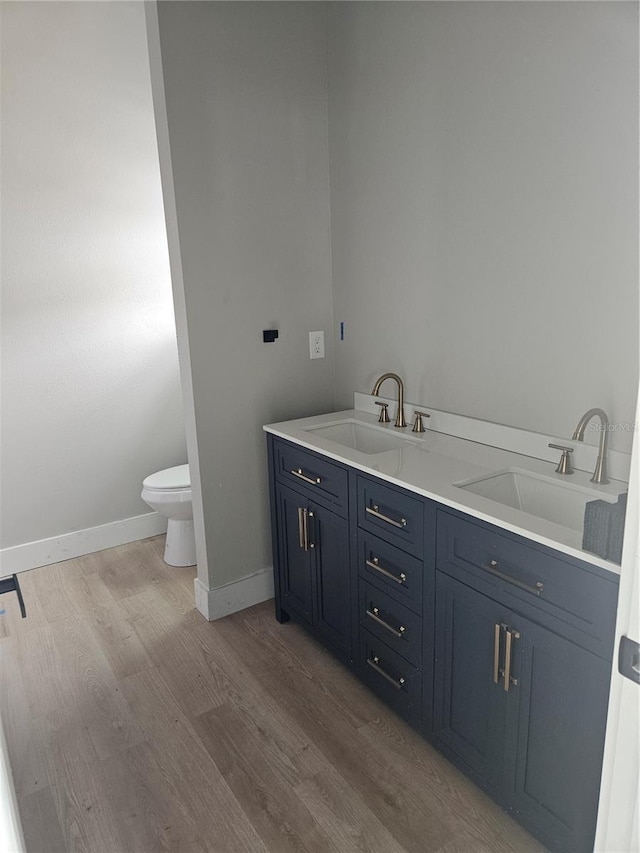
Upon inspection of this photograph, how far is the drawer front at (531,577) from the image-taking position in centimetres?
123

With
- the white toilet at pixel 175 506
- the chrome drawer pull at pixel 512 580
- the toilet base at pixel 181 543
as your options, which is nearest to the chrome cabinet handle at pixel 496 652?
the chrome drawer pull at pixel 512 580

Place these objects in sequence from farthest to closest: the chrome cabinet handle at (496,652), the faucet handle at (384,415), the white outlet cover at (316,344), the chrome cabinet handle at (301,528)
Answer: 1. the white outlet cover at (316,344)
2. the faucet handle at (384,415)
3. the chrome cabinet handle at (301,528)
4. the chrome cabinet handle at (496,652)

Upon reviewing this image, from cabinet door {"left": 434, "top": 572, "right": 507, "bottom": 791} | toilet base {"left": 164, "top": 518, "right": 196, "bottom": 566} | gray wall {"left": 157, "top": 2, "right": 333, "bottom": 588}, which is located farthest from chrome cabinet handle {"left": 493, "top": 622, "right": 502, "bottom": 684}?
toilet base {"left": 164, "top": 518, "right": 196, "bottom": 566}

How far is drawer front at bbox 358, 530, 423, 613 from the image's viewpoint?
1738mm

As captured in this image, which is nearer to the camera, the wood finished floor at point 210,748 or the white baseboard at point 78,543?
the wood finished floor at point 210,748

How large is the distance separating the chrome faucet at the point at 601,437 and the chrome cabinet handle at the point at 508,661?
500 mm

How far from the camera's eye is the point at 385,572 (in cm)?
185

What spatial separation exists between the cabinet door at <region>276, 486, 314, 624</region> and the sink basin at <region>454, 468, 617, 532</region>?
0.72 m

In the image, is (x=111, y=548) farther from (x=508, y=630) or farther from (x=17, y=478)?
(x=508, y=630)

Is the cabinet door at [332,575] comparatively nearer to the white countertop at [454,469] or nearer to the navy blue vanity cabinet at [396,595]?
the navy blue vanity cabinet at [396,595]

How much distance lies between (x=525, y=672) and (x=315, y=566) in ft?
3.17

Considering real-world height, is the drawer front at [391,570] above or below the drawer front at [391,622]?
above

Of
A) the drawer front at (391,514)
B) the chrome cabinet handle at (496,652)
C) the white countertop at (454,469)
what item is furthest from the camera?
the drawer front at (391,514)

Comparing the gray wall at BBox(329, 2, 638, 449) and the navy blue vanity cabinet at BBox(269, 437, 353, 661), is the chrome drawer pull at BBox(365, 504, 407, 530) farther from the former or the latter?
the gray wall at BBox(329, 2, 638, 449)
